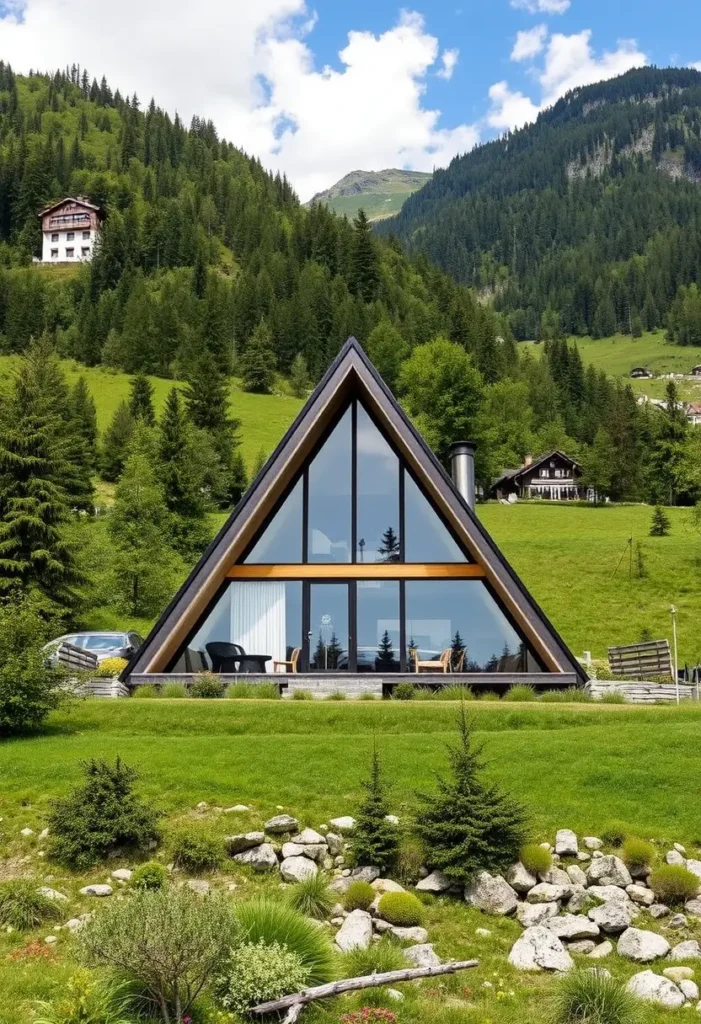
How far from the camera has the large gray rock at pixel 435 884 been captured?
10.2 meters

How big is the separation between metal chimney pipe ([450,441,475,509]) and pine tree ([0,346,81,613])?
1383 cm

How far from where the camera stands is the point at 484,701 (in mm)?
17094

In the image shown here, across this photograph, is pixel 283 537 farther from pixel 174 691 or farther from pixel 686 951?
pixel 686 951

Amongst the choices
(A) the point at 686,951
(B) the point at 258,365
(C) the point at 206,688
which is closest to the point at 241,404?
(B) the point at 258,365

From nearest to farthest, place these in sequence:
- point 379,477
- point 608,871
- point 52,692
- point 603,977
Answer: point 603,977
point 608,871
point 52,692
point 379,477

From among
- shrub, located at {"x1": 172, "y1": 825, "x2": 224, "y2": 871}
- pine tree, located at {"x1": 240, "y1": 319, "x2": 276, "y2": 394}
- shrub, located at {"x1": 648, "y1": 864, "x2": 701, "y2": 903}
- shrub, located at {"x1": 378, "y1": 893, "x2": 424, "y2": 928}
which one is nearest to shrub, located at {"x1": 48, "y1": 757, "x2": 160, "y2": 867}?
shrub, located at {"x1": 172, "y1": 825, "x2": 224, "y2": 871}

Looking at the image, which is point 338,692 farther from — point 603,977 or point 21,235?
point 21,235

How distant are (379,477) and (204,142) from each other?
6681 inches

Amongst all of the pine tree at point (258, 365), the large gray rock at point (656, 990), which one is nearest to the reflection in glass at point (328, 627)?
the large gray rock at point (656, 990)

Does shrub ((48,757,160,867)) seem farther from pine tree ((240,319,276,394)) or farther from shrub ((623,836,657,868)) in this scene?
pine tree ((240,319,276,394))

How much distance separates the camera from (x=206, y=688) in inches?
706

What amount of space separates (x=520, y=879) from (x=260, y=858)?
117 inches

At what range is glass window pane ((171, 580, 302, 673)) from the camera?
62.8 ft

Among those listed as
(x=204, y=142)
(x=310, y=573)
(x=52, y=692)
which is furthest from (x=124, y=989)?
(x=204, y=142)
